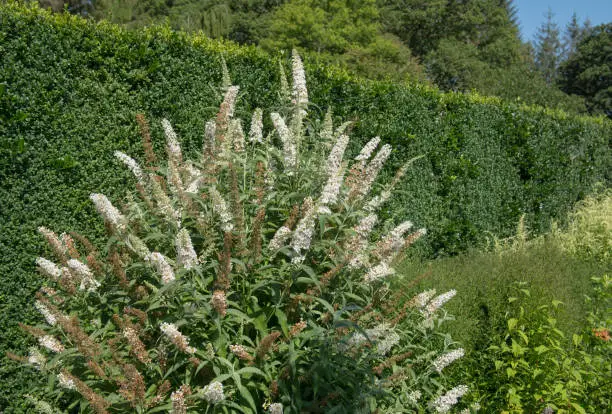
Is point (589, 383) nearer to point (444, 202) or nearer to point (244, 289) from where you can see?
point (244, 289)

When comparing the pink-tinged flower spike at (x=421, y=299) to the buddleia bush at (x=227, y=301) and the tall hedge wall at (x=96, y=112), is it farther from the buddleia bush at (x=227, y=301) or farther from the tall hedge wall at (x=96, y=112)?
the tall hedge wall at (x=96, y=112)

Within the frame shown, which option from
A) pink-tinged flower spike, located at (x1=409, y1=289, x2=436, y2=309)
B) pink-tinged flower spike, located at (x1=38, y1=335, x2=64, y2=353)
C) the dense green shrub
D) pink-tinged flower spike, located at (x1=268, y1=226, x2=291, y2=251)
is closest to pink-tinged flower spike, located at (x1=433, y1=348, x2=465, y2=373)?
pink-tinged flower spike, located at (x1=409, y1=289, x2=436, y2=309)

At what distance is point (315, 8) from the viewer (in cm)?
3238

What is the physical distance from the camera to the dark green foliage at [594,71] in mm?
38188

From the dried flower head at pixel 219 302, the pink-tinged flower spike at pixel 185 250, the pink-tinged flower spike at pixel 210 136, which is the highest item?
the pink-tinged flower spike at pixel 210 136

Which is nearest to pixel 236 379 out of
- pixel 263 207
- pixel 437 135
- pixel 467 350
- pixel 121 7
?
pixel 263 207

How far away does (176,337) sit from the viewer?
7.70 ft

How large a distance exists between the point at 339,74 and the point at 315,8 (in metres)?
27.5

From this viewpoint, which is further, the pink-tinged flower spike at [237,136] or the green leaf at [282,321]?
the pink-tinged flower spike at [237,136]

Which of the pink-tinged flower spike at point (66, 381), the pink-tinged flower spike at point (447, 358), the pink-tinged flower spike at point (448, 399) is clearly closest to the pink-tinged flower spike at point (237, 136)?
the pink-tinged flower spike at point (66, 381)

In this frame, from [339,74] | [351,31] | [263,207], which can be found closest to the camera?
[263,207]

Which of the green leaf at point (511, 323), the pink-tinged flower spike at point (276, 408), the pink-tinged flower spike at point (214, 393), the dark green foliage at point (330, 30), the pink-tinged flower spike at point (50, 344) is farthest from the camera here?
the dark green foliage at point (330, 30)

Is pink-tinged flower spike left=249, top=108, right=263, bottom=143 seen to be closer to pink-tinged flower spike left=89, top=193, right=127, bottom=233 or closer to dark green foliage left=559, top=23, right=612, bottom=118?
pink-tinged flower spike left=89, top=193, right=127, bottom=233

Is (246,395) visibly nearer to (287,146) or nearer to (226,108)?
(287,146)
